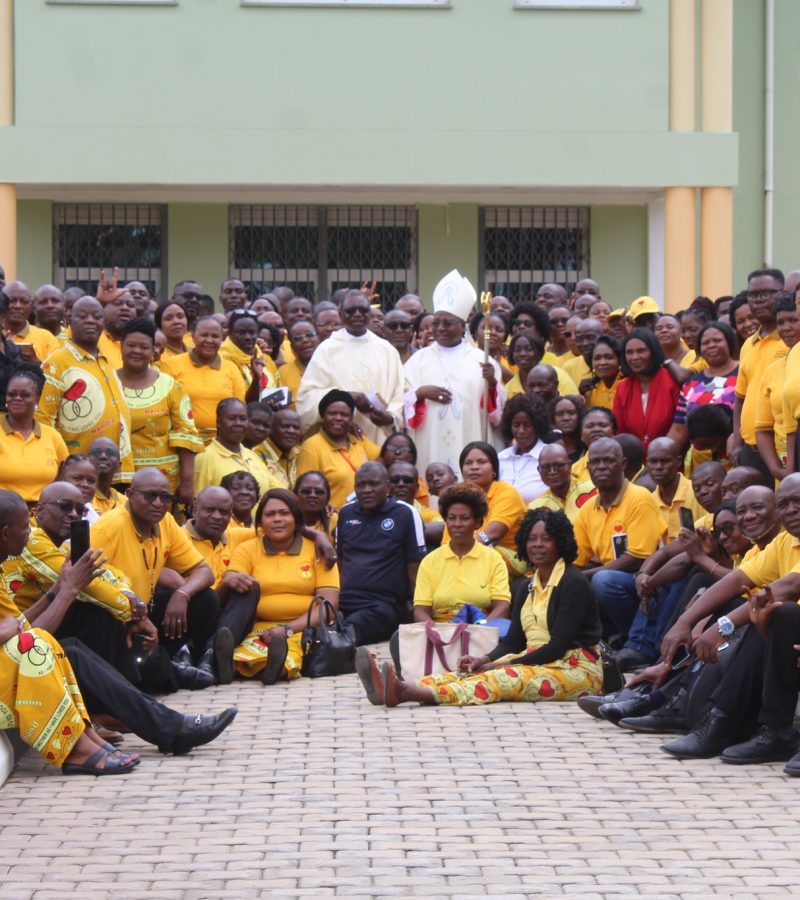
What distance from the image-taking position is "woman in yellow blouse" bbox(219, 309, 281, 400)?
12750 mm

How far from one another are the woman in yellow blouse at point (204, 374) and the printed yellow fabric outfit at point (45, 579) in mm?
3312

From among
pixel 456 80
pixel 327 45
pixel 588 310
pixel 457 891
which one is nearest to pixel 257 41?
pixel 327 45

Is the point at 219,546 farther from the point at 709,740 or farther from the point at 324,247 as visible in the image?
the point at 324,247

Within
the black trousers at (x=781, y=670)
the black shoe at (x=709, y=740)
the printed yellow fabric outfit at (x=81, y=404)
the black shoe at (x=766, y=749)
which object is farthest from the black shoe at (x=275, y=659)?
the black trousers at (x=781, y=670)

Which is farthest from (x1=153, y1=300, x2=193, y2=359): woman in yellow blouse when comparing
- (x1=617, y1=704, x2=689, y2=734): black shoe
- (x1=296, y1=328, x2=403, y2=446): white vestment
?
(x1=617, y1=704, x2=689, y2=734): black shoe

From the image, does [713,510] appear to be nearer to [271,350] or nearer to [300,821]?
[300,821]

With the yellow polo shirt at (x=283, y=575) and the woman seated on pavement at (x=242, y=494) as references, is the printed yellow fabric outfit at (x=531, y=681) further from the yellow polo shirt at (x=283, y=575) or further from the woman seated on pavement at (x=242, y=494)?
the woman seated on pavement at (x=242, y=494)

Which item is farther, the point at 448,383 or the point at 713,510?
the point at 448,383

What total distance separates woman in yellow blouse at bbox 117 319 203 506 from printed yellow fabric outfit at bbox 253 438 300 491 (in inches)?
30.2

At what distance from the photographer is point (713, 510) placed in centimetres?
987

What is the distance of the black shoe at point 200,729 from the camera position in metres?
8.01

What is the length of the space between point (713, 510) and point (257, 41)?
1022 centimetres

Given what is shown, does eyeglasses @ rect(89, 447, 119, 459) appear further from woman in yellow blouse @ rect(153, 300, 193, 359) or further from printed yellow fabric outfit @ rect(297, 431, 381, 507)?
woman in yellow blouse @ rect(153, 300, 193, 359)

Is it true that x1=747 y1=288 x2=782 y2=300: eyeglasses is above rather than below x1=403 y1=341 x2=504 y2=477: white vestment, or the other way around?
above
